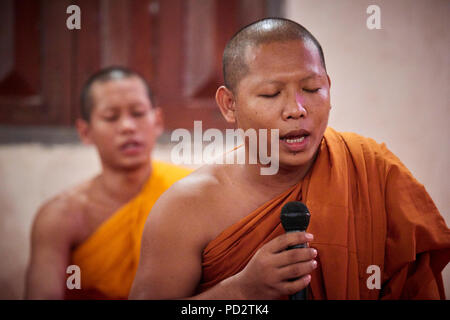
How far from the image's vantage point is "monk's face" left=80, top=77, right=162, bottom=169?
2.11 m

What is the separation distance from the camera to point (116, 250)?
2.14m

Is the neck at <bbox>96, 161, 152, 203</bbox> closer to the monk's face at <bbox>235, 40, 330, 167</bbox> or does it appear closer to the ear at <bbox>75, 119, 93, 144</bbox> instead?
the ear at <bbox>75, 119, 93, 144</bbox>

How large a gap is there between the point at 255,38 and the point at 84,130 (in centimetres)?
129

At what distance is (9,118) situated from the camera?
243cm

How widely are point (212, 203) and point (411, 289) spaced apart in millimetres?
699

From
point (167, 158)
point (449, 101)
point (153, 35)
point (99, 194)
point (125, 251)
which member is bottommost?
point (125, 251)

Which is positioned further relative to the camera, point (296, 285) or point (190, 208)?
point (190, 208)

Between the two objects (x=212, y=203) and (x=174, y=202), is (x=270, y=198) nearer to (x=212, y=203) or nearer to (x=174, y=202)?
(x=212, y=203)

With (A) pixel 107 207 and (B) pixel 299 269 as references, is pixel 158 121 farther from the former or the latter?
(B) pixel 299 269

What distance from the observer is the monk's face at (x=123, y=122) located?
83.2 inches

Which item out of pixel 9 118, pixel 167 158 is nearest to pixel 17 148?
pixel 9 118

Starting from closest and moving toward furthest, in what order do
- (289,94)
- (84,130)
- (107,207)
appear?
(289,94)
(107,207)
(84,130)

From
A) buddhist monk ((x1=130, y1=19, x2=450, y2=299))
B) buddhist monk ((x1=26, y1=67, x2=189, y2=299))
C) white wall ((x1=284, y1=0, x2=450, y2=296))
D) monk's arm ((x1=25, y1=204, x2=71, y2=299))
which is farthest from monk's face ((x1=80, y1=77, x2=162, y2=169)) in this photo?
white wall ((x1=284, y1=0, x2=450, y2=296))

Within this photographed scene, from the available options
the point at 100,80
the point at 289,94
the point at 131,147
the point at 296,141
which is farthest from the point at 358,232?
the point at 100,80
